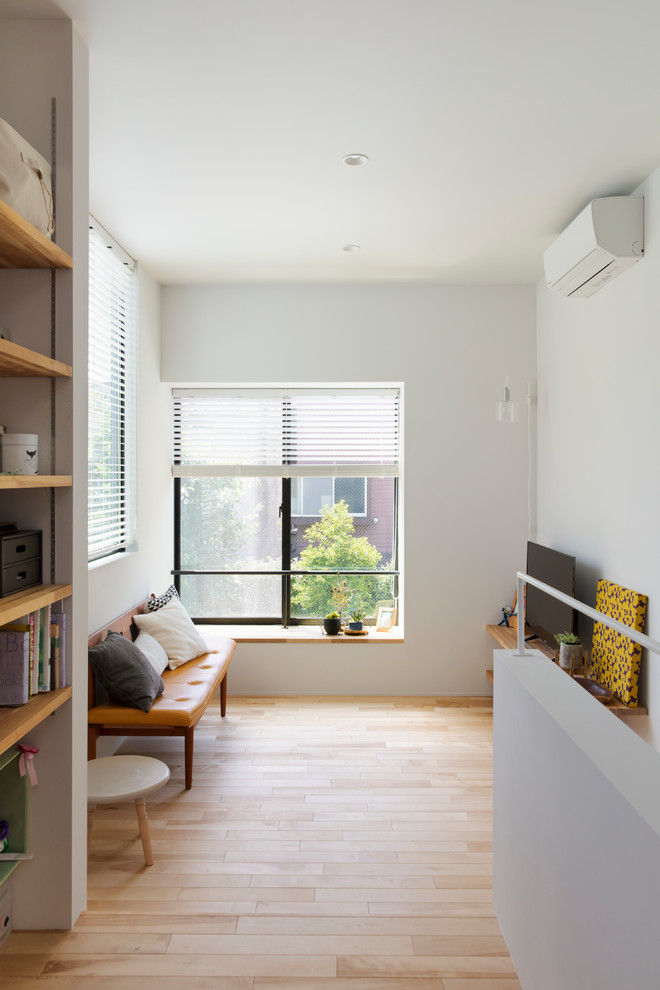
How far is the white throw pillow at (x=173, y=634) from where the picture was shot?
12.1ft

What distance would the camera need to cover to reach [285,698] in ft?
14.3

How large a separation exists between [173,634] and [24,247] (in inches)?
96.9

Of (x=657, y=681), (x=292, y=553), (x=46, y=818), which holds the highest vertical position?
(x=292, y=553)

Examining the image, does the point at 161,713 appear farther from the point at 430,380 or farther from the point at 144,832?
the point at 430,380

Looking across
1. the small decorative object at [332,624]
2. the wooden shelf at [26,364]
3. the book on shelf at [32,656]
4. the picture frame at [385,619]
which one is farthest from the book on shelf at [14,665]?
the picture frame at [385,619]

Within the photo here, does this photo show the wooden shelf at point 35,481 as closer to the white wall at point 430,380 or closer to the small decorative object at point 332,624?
the white wall at point 430,380

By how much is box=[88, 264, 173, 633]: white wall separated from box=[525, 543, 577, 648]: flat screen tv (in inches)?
93.5

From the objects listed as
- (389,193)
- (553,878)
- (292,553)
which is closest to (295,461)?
(292,553)

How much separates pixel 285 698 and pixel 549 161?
3.44m

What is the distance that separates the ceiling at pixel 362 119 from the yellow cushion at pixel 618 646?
1.84 m

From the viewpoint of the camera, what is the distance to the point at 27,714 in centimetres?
178

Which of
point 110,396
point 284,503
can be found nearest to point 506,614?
point 284,503

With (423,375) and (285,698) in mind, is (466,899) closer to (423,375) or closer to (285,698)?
(285,698)

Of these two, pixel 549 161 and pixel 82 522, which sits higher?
pixel 549 161
